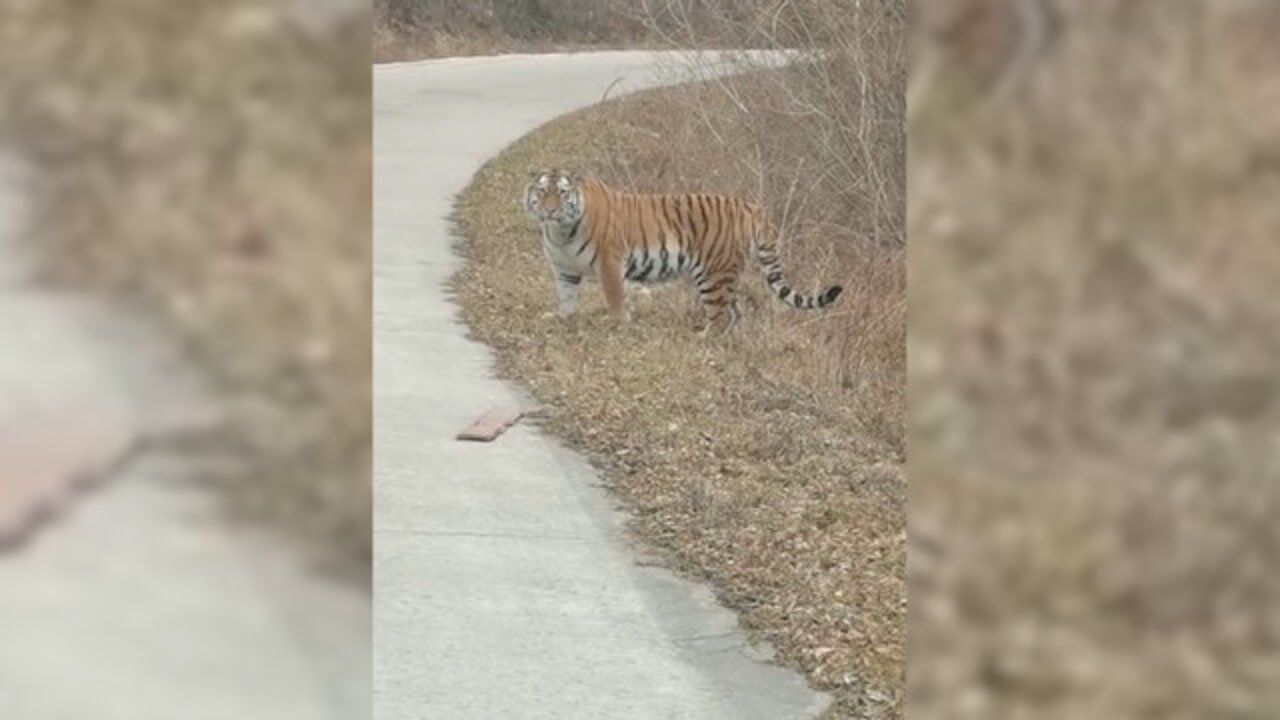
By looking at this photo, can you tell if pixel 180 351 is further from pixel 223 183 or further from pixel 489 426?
pixel 489 426

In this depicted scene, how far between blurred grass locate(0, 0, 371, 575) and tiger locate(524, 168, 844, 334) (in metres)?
2.28

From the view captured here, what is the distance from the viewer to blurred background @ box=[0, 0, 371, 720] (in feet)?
1.98

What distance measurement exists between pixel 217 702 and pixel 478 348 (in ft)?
7.76

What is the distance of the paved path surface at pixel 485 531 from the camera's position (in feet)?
7.94

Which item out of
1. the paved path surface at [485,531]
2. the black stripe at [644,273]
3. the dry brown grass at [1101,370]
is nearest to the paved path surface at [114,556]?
the dry brown grass at [1101,370]

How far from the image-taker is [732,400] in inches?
122

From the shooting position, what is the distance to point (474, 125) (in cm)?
279

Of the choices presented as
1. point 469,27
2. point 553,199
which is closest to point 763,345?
point 553,199

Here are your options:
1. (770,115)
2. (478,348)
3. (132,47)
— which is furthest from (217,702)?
(770,115)

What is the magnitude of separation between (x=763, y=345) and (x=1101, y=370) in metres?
2.40

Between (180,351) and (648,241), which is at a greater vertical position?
(180,351)

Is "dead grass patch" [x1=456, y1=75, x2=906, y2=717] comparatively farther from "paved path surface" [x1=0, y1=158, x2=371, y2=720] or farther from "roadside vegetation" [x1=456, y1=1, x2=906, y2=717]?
"paved path surface" [x1=0, y1=158, x2=371, y2=720]

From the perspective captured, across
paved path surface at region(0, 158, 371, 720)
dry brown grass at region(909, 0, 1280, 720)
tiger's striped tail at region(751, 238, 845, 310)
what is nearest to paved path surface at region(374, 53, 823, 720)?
tiger's striped tail at region(751, 238, 845, 310)

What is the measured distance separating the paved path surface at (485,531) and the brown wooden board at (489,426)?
0.02 metres
